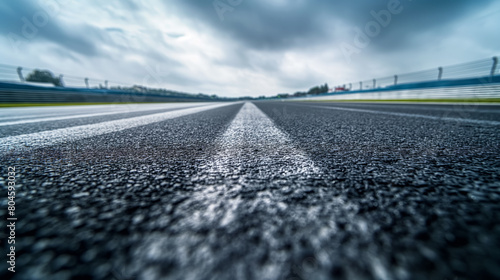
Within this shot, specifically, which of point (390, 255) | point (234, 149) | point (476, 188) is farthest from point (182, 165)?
point (476, 188)

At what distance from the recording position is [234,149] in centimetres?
127

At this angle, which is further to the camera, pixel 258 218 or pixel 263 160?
pixel 263 160

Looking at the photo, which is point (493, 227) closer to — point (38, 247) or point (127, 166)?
point (38, 247)

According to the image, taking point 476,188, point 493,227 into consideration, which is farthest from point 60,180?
point 476,188

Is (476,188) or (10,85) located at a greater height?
(10,85)

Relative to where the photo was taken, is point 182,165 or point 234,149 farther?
point 234,149

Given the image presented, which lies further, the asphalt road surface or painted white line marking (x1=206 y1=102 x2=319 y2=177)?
painted white line marking (x1=206 y1=102 x2=319 y2=177)

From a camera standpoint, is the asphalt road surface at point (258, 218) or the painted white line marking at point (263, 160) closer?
the asphalt road surface at point (258, 218)

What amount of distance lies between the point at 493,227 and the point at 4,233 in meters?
1.22

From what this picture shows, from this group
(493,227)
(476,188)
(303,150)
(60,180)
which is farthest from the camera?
(303,150)

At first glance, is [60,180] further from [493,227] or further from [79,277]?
[493,227]

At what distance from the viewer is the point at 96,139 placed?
1.62 m

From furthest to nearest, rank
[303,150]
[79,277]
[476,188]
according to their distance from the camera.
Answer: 1. [303,150]
2. [476,188]
3. [79,277]

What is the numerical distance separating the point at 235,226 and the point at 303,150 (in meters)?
0.84
